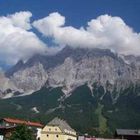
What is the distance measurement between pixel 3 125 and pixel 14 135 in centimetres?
5947

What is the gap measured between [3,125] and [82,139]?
37336mm

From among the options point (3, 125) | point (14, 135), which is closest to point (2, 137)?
point (3, 125)

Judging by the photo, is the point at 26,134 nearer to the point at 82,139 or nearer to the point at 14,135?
the point at 14,135

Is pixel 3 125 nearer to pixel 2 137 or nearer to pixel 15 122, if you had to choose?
pixel 15 122

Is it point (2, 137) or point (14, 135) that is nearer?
point (14, 135)

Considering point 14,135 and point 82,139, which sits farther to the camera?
point 82,139

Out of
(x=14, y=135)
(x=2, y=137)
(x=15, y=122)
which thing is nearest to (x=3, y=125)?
(x=15, y=122)

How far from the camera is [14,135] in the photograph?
431ft

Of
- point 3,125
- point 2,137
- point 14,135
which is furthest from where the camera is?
point 3,125

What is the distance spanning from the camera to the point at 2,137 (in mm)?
170125

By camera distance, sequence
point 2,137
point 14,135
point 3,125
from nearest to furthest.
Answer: point 14,135 → point 2,137 → point 3,125

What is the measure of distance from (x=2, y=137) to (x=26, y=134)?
41622 mm

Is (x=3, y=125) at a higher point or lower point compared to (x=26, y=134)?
higher

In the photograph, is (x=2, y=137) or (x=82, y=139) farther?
(x=82, y=139)
